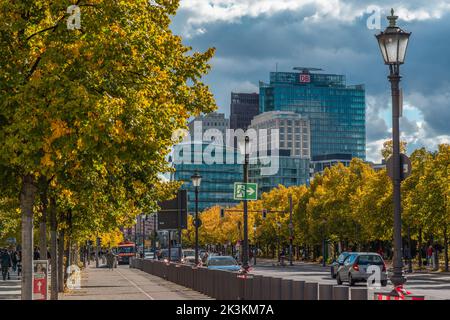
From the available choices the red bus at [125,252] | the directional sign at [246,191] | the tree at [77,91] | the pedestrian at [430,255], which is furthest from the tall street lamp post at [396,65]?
the red bus at [125,252]

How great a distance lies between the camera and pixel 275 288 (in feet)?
74.6

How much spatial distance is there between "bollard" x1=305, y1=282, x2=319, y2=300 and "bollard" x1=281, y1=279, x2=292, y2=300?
1279mm

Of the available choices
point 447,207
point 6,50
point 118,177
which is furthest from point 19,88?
point 447,207

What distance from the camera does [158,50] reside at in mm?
19891

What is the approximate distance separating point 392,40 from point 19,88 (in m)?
7.13

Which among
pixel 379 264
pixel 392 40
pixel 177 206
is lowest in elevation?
→ pixel 379 264

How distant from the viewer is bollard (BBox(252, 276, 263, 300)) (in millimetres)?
24972

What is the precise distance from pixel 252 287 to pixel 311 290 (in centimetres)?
701

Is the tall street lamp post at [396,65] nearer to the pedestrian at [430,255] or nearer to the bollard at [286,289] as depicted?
the bollard at [286,289]

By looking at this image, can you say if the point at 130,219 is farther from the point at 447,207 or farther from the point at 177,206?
the point at 447,207

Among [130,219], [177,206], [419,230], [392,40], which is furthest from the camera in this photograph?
[419,230]

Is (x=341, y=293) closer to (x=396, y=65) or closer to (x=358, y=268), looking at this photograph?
(x=396, y=65)

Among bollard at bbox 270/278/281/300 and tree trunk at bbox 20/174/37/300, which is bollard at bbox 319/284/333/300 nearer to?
bollard at bbox 270/278/281/300

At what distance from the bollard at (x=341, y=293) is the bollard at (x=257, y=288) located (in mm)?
7397
